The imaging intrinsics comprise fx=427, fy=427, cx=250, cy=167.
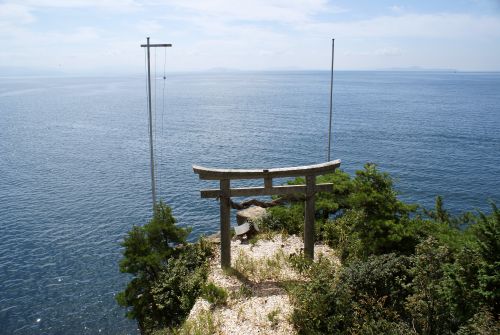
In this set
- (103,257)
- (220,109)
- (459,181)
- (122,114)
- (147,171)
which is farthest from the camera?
(220,109)

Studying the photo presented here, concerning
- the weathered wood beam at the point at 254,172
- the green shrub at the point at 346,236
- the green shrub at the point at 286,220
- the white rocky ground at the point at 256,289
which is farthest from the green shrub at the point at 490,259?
the green shrub at the point at 286,220

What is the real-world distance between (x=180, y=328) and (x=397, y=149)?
5031 centimetres

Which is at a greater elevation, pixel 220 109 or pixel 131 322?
pixel 220 109

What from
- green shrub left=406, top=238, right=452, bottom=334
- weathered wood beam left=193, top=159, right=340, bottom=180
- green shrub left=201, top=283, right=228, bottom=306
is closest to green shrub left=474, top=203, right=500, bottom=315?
green shrub left=406, top=238, right=452, bottom=334

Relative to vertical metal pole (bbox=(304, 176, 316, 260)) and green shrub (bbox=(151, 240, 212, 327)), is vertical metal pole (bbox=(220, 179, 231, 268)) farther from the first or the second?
vertical metal pole (bbox=(304, 176, 316, 260))

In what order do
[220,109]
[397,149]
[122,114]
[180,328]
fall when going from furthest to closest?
1. [220,109]
2. [122,114]
3. [397,149]
4. [180,328]

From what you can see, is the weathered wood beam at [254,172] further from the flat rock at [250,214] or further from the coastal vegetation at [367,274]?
the flat rock at [250,214]

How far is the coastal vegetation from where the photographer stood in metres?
11.0

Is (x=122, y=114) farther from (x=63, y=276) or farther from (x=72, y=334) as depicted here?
(x=72, y=334)

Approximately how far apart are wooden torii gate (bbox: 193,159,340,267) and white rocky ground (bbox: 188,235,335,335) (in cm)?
87

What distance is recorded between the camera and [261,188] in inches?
612

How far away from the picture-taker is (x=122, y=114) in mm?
94188

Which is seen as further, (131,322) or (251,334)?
(131,322)

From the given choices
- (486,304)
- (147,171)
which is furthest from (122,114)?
(486,304)
